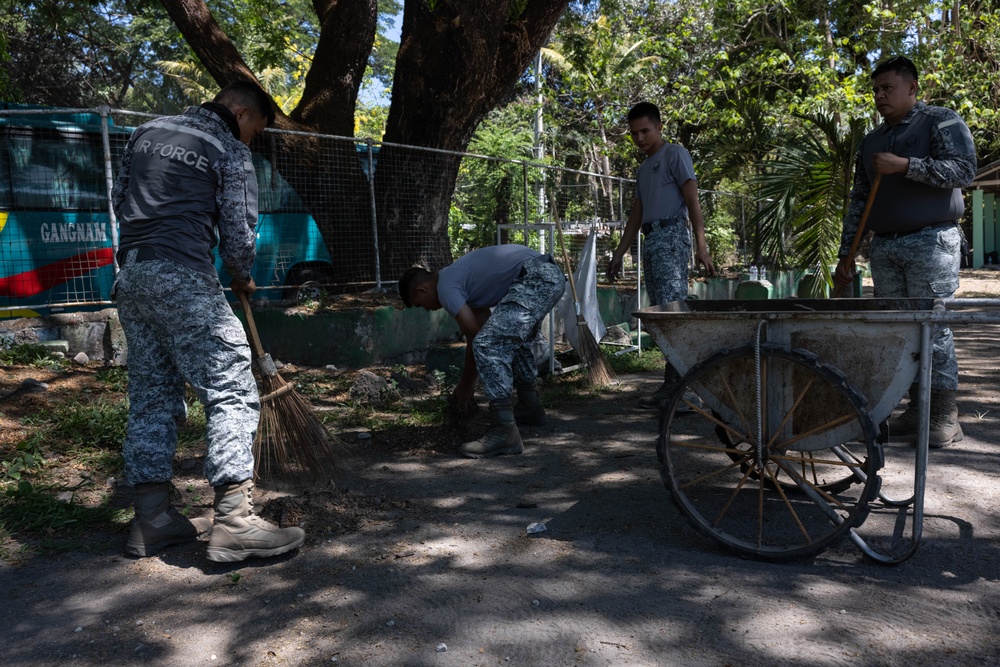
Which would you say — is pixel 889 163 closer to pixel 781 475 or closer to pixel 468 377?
pixel 781 475

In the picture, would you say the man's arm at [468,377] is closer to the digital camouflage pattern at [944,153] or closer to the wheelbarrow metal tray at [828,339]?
the wheelbarrow metal tray at [828,339]

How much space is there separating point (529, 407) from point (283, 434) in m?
2.01

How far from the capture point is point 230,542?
3.15 m

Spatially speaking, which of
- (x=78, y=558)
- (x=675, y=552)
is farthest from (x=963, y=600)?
(x=78, y=558)

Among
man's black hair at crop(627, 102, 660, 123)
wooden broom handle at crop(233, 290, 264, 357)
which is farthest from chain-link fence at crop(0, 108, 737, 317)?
wooden broom handle at crop(233, 290, 264, 357)

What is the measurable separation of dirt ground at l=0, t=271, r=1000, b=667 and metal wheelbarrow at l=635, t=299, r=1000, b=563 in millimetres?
182

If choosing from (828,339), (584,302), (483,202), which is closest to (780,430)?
(828,339)

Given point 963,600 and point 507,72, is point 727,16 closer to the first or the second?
point 507,72

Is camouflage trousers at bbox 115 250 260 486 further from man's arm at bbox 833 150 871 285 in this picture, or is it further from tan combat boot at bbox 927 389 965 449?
tan combat boot at bbox 927 389 965 449

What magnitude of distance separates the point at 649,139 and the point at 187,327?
355cm

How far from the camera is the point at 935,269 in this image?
428 centimetres

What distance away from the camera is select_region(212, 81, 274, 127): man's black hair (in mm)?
3412

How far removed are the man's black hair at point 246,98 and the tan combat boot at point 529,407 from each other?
2.60m

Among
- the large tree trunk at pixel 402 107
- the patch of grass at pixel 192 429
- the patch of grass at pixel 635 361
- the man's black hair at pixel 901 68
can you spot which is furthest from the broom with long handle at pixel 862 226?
the large tree trunk at pixel 402 107
